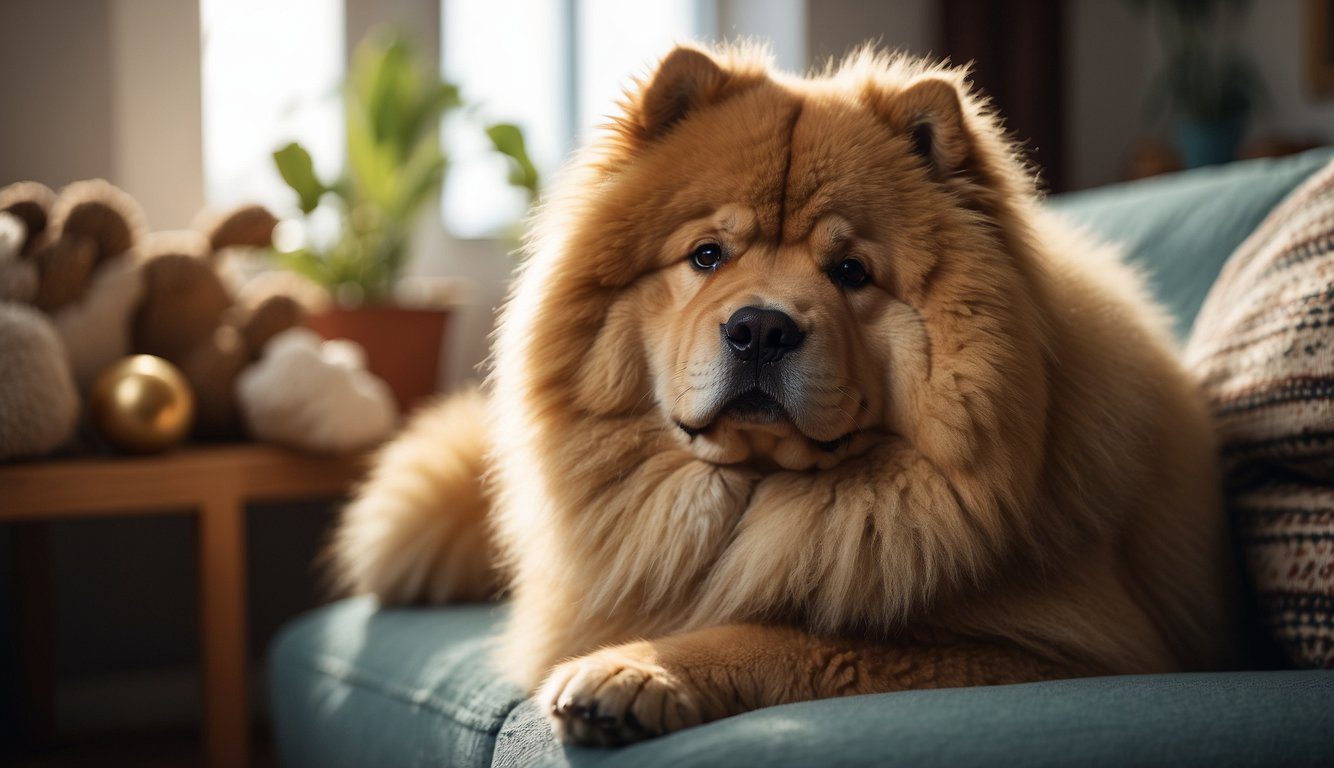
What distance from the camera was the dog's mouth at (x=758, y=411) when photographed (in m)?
1.14

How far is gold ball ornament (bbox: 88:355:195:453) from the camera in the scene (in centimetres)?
186

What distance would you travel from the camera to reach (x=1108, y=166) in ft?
13.7

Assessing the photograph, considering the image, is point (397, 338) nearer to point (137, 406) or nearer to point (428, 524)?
point (137, 406)

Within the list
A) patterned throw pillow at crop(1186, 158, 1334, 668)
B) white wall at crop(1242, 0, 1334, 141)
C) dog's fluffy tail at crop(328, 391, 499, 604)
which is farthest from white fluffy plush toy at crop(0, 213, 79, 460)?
white wall at crop(1242, 0, 1334, 141)

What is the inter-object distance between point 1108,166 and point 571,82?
2.13 meters

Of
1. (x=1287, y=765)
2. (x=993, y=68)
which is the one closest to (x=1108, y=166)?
(x=993, y=68)

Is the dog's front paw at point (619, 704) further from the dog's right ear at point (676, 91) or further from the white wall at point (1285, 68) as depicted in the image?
the white wall at point (1285, 68)

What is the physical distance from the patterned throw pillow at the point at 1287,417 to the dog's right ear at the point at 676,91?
2.22ft

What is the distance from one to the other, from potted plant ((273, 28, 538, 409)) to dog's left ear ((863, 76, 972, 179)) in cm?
145

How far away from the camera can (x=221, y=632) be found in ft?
6.43

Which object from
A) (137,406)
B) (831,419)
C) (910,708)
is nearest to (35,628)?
(137,406)

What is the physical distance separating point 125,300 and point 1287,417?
1856 millimetres

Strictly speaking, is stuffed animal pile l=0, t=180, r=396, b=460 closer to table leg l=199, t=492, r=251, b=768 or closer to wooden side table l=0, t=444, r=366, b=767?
wooden side table l=0, t=444, r=366, b=767

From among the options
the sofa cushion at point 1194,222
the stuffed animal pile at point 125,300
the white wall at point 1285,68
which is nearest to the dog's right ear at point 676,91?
the sofa cushion at point 1194,222
